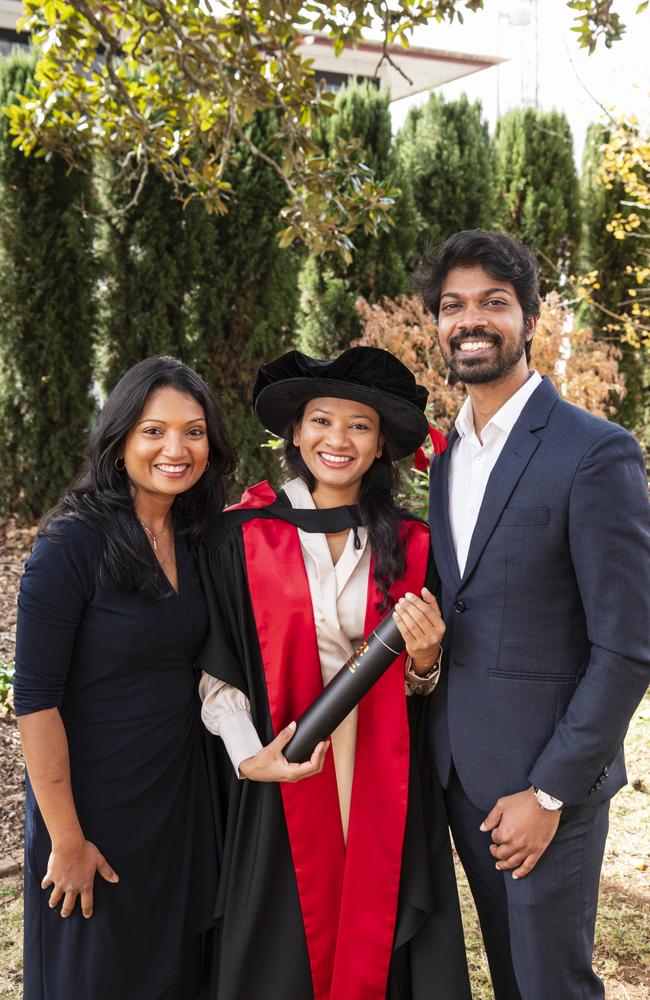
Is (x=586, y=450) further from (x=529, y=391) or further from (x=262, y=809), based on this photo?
(x=262, y=809)

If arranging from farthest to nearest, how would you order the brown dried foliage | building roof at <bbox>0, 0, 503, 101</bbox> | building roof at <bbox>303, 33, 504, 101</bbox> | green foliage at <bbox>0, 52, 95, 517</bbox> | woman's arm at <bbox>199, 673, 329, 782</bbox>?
building roof at <bbox>303, 33, 504, 101</bbox> < building roof at <bbox>0, 0, 503, 101</bbox> < the brown dried foliage < green foliage at <bbox>0, 52, 95, 517</bbox> < woman's arm at <bbox>199, 673, 329, 782</bbox>

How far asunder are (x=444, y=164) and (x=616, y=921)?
710 centimetres

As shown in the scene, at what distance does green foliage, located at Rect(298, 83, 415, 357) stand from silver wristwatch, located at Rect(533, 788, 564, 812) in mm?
6325

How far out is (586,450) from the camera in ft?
6.35

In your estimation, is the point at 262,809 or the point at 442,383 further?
the point at 442,383

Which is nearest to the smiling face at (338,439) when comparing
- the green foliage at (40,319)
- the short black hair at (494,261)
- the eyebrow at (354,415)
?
the eyebrow at (354,415)

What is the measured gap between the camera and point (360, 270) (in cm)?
794

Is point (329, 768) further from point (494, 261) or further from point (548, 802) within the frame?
point (494, 261)

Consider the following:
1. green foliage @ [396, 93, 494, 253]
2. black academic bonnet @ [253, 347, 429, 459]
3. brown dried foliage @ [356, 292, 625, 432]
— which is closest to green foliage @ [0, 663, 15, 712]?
black academic bonnet @ [253, 347, 429, 459]

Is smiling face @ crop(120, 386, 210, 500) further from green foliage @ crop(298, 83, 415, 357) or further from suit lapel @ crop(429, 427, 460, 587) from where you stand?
green foliage @ crop(298, 83, 415, 357)

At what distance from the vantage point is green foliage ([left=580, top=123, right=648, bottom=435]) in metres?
9.35

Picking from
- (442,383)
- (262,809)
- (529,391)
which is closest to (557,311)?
(442,383)

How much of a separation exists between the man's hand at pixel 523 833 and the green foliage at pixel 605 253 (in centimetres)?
805

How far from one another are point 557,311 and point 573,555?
577cm
